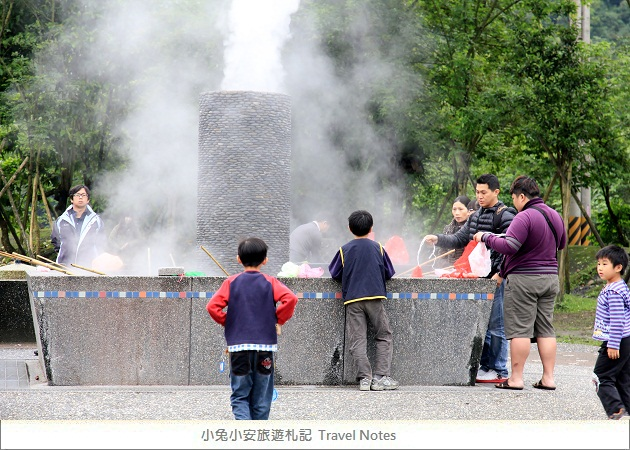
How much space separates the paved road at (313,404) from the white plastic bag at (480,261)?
957mm

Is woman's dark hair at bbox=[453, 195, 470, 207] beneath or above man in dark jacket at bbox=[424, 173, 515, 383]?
above

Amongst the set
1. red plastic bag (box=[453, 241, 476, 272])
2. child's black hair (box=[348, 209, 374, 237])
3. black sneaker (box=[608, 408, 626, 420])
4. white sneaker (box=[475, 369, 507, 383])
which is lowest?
white sneaker (box=[475, 369, 507, 383])

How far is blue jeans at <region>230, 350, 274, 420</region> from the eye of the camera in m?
6.22

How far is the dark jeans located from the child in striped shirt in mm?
1816

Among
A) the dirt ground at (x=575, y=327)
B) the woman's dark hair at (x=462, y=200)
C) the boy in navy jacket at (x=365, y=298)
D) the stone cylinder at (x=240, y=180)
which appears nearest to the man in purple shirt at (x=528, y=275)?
the boy in navy jacket at (x=365, y=298)

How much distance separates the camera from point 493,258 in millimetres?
9438

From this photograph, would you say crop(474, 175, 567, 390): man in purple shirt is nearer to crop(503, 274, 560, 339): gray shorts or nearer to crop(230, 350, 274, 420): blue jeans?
crop(503, 274, 560, 339): gray shorts

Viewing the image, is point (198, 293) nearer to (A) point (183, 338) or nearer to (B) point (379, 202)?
(A) point (183, 338)

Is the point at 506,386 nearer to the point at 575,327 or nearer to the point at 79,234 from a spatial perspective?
the point at 79,234

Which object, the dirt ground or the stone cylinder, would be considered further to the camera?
the dirt ground

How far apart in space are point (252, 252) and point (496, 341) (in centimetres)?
365

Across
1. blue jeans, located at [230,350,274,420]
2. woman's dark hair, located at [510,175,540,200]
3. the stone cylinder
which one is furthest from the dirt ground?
blue jeans, located at [230,350,274,420]

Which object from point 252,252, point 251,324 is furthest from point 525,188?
point 251,324

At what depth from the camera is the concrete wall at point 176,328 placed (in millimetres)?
8500
